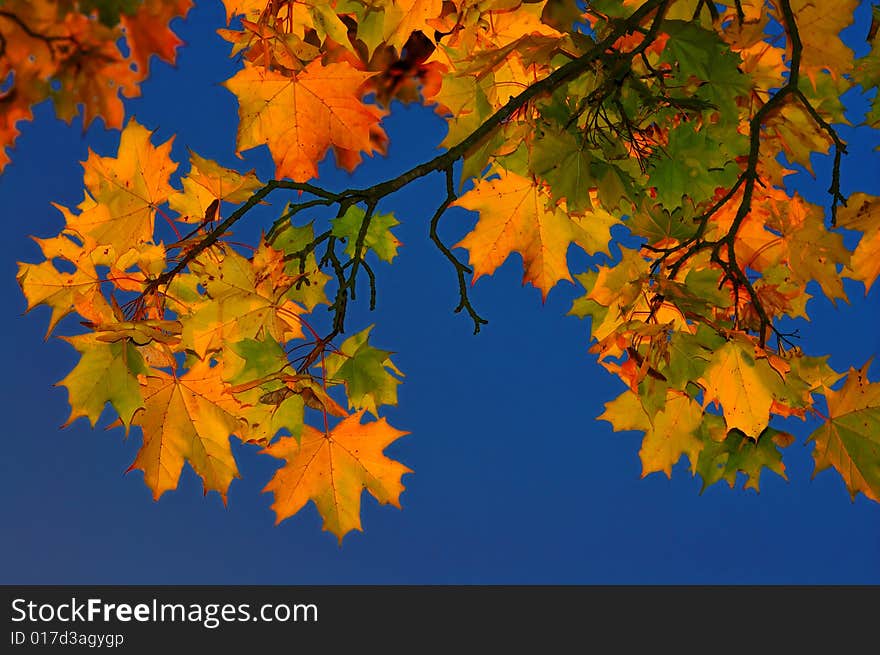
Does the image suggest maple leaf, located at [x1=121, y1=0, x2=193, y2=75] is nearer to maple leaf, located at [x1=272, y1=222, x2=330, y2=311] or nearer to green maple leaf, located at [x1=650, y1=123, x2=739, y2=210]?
maple leaf, located at [x1=272, y1=222, x2=330, y2=311]

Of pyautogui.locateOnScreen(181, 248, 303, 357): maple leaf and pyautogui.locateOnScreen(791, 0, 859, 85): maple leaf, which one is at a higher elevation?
pyautogui.locateOnScreen(791, 0, 859, 85): maple leaf

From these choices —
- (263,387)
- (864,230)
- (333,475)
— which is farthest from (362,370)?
(864,230)

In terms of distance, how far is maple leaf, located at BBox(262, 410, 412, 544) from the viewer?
6.15 feet

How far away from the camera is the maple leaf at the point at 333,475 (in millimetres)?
1873

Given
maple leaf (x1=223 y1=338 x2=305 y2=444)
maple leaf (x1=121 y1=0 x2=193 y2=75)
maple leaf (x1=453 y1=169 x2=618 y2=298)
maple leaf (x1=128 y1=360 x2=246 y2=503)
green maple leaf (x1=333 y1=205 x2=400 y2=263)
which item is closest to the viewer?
maple leaf (x1=121 y1=0 x2=193 y2=75)

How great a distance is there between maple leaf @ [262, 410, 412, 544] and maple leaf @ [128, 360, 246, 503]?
123 millimetres

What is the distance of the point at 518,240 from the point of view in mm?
2057

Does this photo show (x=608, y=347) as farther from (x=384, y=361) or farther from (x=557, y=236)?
(x=384, y=361)

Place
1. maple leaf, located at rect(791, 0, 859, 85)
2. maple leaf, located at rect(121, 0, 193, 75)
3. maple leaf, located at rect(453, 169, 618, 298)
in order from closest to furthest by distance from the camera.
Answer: maple leaf, located at rect(121, 0, 193, 75) → maple leaf, located at rect(791, 0, 859, 85) → maple leaf, located at rect(453, 169, 618, 298)

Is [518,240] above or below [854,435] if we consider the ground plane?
above

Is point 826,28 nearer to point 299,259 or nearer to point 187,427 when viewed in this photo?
point 299,259

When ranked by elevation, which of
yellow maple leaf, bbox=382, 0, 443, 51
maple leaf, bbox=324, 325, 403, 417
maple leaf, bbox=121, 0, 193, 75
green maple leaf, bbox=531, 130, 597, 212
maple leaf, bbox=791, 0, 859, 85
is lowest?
maple leaf, bbox=121, 0, 193, 75

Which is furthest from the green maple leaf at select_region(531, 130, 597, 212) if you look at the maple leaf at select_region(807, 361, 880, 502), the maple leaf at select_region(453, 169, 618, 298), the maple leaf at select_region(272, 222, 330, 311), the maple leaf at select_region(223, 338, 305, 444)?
Result: the maple leaf at select_region(807, 361, 880, 502)

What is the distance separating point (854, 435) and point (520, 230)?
844 mm
